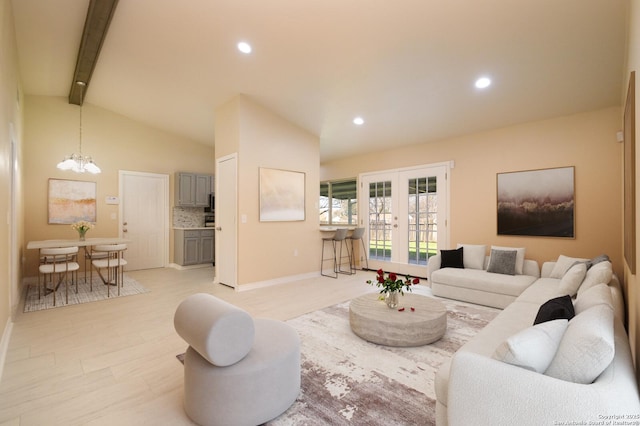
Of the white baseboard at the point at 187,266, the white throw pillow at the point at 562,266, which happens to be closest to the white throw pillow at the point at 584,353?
the white throw pillow at the point at 562,266

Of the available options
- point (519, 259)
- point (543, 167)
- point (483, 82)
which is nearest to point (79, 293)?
point (483, 82)

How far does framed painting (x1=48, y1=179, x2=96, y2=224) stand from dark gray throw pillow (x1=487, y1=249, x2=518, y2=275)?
7.24m

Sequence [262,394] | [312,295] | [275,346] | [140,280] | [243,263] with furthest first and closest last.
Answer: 1. [140,280]
2. [243,263]
3. [312,295]
4. [275,346]
5. [262,394]

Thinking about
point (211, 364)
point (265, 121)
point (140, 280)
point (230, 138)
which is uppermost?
point (265, 121)

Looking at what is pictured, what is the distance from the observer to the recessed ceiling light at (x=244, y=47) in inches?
142

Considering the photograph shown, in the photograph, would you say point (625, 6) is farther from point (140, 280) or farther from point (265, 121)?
point (140, 280)

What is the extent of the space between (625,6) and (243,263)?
16.7 ft

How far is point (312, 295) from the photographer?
4.47 metres

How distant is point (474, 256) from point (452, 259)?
334 mm

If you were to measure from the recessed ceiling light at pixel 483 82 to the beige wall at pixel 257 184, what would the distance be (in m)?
3.07

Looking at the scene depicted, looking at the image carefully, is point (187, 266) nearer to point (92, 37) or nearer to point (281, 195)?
point (281, 195)

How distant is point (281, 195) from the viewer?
5355mm

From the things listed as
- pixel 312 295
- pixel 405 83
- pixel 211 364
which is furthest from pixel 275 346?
pixel 405 83

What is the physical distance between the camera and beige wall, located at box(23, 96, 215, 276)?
534 cm
